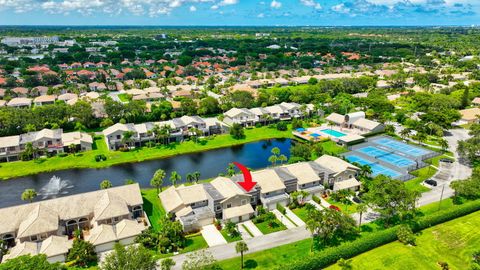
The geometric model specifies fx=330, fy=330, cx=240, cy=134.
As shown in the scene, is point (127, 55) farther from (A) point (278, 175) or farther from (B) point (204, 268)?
(B) point (204, 268)

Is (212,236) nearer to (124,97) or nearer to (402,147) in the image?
(402,147)

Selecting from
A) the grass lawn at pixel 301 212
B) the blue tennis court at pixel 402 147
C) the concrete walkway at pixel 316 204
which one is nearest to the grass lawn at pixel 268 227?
the grass lawn at pixel 301 212

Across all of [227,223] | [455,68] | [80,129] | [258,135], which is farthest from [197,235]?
[455,68]

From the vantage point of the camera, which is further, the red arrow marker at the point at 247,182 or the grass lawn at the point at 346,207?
the red arrow marker at the point at 247,182

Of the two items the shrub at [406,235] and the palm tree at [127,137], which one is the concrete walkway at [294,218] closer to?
the shrub at [406,235]

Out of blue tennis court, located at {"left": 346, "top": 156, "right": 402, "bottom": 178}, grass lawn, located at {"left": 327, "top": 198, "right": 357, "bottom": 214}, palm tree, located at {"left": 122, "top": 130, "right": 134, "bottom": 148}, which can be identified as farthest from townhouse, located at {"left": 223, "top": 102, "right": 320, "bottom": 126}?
grass lawn, located at {"left": 327, "top": 198, "right": 357, "bottom": 214}

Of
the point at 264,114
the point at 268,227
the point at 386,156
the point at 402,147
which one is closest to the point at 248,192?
the point at 268,227
